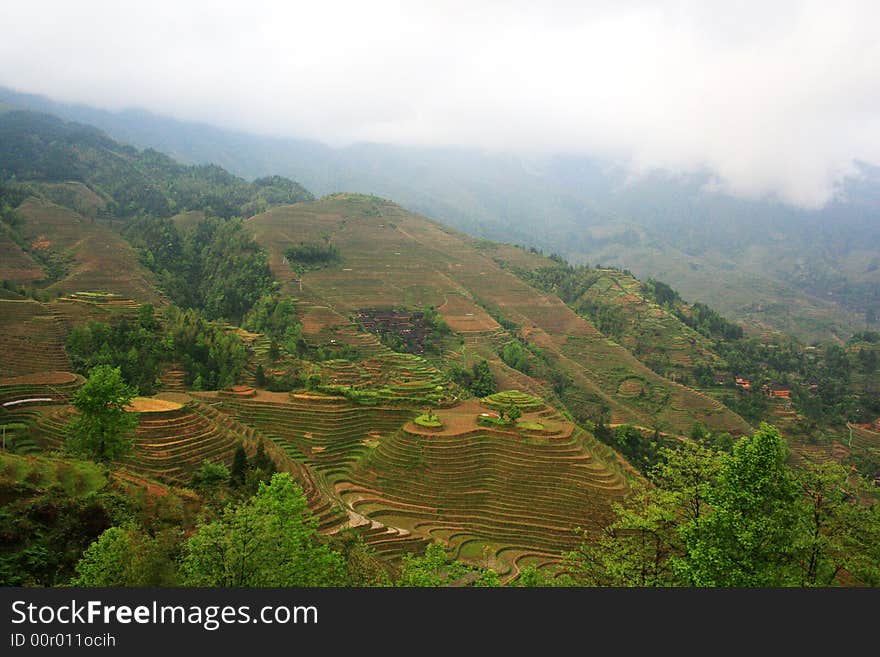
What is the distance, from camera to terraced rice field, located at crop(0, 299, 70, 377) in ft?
137

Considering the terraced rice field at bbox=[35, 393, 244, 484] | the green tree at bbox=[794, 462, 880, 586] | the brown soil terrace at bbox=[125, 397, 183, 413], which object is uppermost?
the green tree at bbox=[794, 462, 880, 586]

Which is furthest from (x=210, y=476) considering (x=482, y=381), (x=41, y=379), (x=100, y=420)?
(x=482, y=381)

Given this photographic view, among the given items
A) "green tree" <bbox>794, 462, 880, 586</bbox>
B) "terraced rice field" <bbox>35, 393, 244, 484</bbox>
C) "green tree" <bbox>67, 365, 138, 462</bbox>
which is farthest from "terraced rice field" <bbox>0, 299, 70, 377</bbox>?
"green tree" <bbox>794, 462, 880, 586</bbox>

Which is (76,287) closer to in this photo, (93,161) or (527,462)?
(527,462)

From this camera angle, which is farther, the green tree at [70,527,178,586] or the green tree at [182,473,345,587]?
the green tree at [182,473,345,587]

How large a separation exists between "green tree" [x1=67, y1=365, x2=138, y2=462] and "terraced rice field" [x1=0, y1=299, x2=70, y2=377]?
2054 centimetres

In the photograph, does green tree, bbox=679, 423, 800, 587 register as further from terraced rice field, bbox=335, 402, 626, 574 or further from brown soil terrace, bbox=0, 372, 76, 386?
brown soil terrace, bbox=0, 372, 76, 386

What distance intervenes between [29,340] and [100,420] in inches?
1085

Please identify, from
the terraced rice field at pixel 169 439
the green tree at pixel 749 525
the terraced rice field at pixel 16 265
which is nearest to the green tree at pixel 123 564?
the green tree at pixel 749 525

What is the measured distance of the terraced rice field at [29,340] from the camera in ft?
137

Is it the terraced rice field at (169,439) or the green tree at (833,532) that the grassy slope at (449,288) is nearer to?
the terraced rice field at (169,439)

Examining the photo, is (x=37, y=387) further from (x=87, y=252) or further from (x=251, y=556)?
(x=87, y=252)

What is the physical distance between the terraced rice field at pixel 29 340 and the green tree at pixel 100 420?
67.4 feet

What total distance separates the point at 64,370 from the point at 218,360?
1296 centimetres
